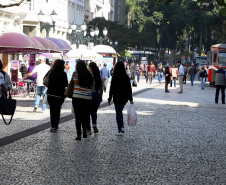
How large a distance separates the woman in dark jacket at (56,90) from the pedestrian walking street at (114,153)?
1.39 feet

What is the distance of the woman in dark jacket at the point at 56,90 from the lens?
521 inches

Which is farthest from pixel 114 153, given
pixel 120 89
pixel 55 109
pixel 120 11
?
pixel 120 11

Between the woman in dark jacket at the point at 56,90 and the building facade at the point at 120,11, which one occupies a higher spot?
the building facade at the point at 120,11

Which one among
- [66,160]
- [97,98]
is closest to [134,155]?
[66,160]

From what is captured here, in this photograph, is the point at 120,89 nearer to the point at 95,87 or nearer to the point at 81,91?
the point at 95,87

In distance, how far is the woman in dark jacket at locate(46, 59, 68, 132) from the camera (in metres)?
13.2

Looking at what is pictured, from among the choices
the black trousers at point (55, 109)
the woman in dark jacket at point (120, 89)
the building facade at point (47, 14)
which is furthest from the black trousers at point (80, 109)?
the building facade at point (47, 14)

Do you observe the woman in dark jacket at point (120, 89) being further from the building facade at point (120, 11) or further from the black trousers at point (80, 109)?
the building facade at point (120, 11)

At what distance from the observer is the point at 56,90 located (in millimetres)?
13391

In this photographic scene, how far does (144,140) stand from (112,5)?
9465 cm

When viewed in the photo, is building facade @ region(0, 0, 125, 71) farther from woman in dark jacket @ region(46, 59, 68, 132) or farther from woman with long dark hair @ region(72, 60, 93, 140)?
woman with long dark hair @ region(72, 60, 93, 140)

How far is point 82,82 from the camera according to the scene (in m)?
12.0

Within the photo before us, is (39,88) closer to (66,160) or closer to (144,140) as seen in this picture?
(144,140)

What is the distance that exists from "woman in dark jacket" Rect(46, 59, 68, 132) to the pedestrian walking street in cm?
42
